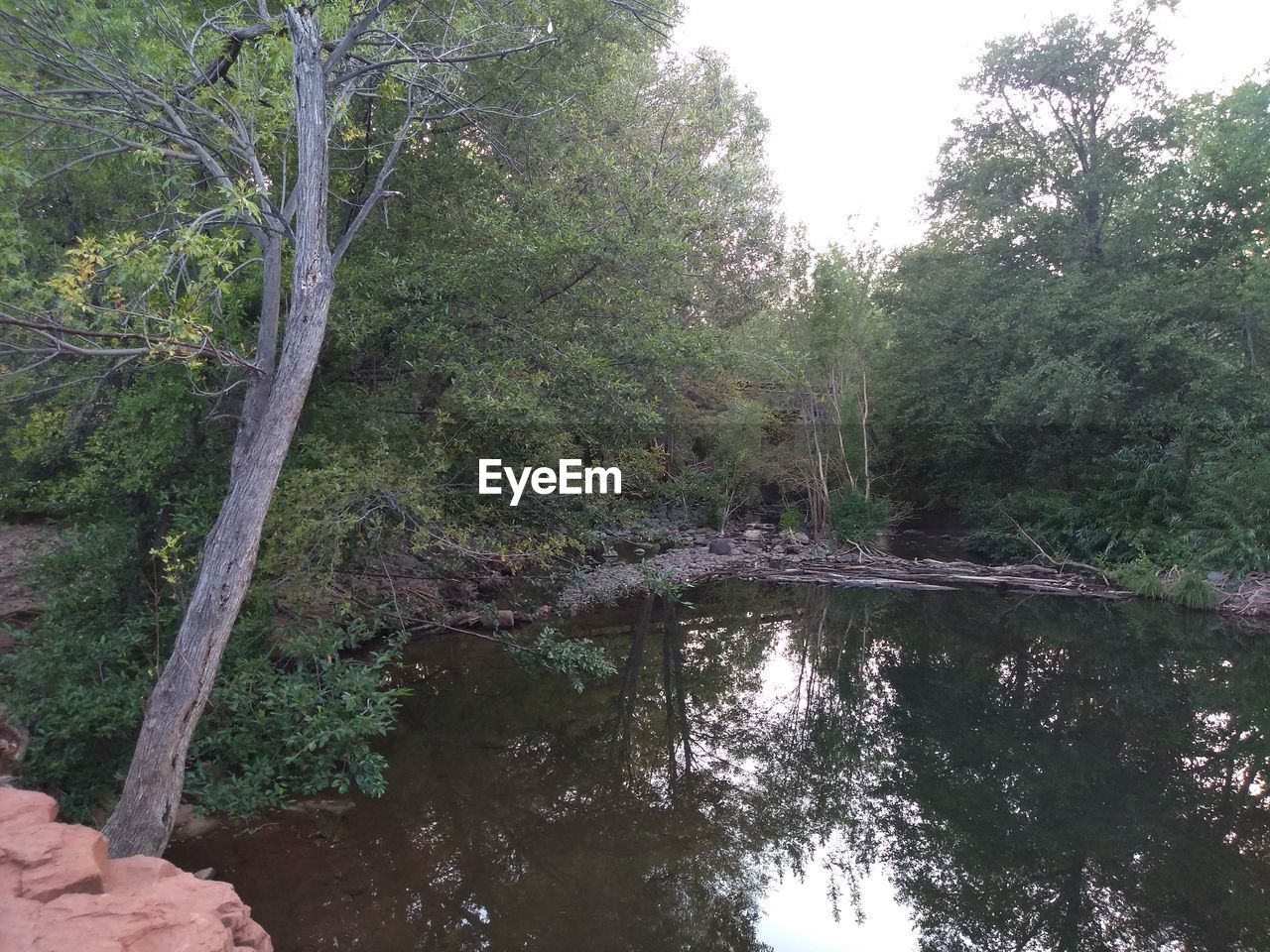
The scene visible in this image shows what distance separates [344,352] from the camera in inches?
288

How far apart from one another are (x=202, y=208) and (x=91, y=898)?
5302 millimetres

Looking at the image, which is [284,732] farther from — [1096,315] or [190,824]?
[1096,315]

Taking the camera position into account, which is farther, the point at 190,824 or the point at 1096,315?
the point at 1096,315

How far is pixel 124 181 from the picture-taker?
23.5 feet

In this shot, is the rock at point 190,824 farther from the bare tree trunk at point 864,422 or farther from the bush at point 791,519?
the bush at point 791,519

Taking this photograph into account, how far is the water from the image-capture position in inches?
174

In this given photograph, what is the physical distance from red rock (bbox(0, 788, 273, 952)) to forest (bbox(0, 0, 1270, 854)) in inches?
36.4

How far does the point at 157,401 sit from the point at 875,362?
15.0 m

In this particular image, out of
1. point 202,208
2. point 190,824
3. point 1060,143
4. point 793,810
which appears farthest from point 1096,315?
point 190,824

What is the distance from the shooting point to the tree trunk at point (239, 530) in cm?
403

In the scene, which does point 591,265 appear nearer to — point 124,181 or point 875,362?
point 124,181

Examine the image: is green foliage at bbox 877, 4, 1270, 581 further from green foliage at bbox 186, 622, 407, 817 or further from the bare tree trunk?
green foliage at bbox 186, 622, 407, 817

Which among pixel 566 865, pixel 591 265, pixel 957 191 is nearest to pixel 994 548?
pixel 957 191

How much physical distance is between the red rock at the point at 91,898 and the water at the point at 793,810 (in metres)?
1.02
